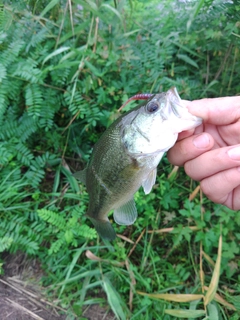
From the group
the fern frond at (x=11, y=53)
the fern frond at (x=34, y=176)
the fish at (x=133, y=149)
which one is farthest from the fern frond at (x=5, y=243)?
the fern frond at (x=11, y=53)

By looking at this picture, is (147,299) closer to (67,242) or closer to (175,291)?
(175,291)

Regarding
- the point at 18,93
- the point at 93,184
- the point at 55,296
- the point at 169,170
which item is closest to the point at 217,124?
the point at 93,184

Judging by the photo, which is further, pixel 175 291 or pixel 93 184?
pixel 175 291

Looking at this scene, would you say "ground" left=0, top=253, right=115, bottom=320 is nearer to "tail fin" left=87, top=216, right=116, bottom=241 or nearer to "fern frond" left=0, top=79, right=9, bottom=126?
"tail fin" left=87, top=216, right=116, bottom=241

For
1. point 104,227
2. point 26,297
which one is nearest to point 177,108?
point 104,227

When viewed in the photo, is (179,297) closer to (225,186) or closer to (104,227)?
(104,227)

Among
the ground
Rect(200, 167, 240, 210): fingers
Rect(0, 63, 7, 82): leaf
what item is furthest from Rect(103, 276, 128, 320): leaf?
Rect(0, 63, 7, 82): leaf

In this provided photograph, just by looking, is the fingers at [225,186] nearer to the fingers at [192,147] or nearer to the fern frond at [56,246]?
the fingers at [192,147]

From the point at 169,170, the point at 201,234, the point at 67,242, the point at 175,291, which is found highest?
the point at 169,170
